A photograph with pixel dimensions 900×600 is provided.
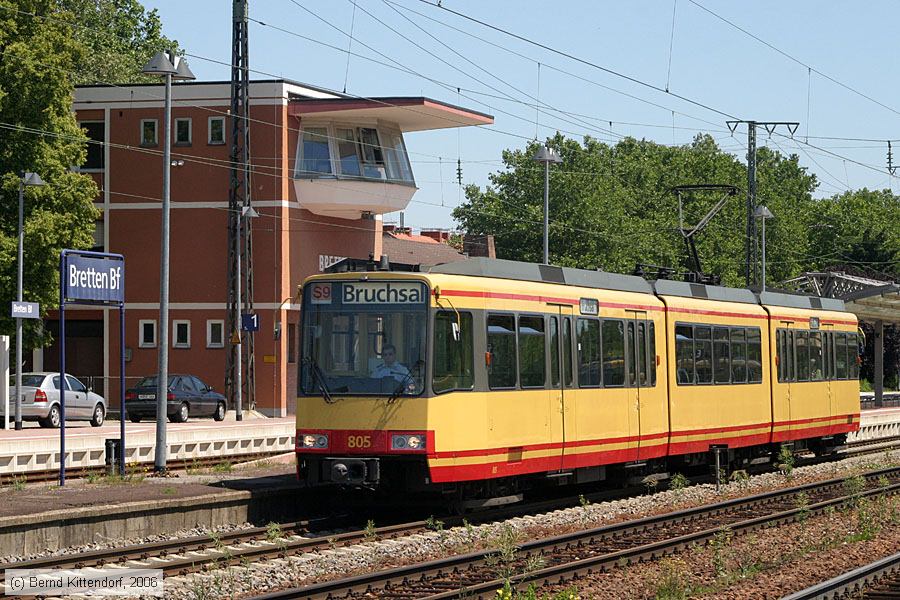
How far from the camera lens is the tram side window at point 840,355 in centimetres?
3086

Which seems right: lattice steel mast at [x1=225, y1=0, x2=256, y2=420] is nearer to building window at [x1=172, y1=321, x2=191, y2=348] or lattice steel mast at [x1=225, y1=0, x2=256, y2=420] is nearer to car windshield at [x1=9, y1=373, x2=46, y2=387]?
building window at [x1=172, y1=321, x2=191, y2=348]

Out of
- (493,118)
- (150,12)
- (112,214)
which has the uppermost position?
(150,12)

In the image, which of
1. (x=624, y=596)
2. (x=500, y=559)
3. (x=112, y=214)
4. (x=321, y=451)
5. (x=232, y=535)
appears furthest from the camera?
(x=112, y=214)

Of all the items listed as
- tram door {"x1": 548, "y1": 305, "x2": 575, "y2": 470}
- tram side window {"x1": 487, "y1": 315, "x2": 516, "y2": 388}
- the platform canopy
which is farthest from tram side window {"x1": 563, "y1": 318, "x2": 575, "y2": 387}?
the platform canopy

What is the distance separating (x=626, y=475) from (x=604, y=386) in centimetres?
236

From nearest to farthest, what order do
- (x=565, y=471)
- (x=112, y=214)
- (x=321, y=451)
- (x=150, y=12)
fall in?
(x=321, y=451), (x=565, y=471), (x=112, y=214), (x=150, y=12)

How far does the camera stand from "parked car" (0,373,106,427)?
1516 inches

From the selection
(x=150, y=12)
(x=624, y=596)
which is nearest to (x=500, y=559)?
(x=624, y=596)

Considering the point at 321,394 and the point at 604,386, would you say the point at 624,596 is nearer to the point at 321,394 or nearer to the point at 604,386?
the point at 321,394

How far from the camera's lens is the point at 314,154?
52219 millimetres

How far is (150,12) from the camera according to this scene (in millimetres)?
84938

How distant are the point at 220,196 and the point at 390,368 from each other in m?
35.8

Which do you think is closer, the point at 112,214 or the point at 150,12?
the point at 112,214

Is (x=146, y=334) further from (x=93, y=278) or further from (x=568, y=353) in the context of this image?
(x=568, y=353)
